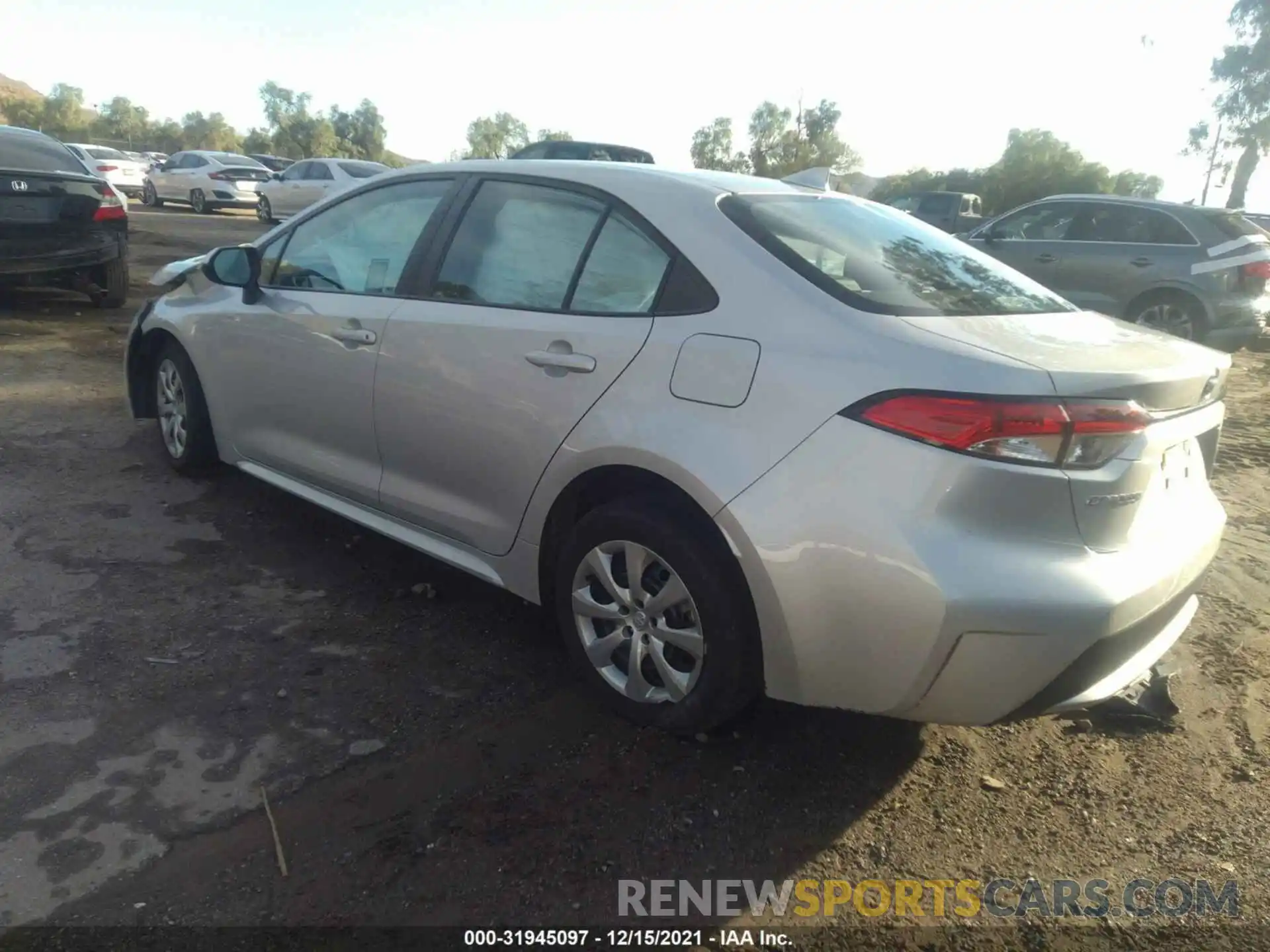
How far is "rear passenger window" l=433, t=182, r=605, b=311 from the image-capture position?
3189mm

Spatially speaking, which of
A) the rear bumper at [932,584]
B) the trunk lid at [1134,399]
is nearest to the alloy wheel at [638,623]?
the rear bumper at [932,584]

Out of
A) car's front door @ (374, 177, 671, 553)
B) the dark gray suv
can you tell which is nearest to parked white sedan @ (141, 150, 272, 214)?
the dark gray suv

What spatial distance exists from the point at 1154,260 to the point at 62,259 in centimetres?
1016

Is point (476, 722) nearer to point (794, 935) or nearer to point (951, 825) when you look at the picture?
point (794, 935)

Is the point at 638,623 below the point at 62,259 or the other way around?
below

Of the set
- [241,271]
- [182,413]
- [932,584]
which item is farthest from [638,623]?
[182,413]

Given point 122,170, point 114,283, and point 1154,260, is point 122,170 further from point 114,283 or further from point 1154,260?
point 1154,260

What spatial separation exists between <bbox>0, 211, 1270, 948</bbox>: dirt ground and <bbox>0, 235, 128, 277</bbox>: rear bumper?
5.10 metres

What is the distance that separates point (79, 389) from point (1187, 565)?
6.64m

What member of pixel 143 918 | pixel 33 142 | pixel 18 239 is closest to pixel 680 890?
pixel 143 918

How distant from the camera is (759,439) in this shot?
2.51 metres

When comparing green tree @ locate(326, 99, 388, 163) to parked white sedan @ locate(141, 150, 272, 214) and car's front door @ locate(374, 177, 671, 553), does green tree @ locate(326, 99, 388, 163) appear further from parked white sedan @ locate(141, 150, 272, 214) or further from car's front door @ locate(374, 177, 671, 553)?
car's front door @ locate(374, 177, 671, 553)

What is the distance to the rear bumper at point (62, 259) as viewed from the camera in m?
8.10

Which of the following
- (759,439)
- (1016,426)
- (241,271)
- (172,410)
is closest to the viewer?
(1016,426)
